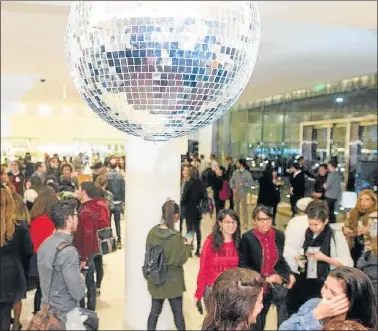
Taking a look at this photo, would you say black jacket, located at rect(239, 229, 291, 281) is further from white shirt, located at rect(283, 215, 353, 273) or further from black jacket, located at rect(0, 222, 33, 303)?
black jacket, located at rect(0, 222, 33, 303)

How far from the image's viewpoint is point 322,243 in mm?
3211

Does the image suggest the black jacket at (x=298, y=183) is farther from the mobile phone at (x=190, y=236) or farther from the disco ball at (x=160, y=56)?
the disco ball at (x=160, y=56)

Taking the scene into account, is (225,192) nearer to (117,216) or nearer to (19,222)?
(117,216)

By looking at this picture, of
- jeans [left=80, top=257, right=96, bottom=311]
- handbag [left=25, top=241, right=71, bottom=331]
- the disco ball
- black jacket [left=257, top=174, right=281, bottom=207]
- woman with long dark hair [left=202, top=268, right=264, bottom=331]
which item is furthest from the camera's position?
black jacket [left=257, top=174, right=281, bottom=207]

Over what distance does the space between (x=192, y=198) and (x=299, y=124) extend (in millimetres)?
2097

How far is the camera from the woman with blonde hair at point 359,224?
3.67 m

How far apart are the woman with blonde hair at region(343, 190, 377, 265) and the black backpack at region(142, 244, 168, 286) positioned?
1.41m

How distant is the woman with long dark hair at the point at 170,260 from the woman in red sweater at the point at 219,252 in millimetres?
222

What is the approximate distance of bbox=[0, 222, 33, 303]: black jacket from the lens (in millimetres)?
3102

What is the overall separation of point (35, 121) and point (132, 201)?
1.08 meters

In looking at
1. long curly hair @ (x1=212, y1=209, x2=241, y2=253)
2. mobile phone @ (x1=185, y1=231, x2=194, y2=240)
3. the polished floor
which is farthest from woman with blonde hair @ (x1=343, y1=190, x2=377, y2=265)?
mobile phone @ (x1=185, y1=231, x2=194, y2=240)

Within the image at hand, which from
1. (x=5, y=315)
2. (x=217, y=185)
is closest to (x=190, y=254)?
(x=5, y=315)

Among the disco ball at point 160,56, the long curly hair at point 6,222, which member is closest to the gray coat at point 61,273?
the long curly hair at point 6,222

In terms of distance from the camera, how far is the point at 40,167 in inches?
166
